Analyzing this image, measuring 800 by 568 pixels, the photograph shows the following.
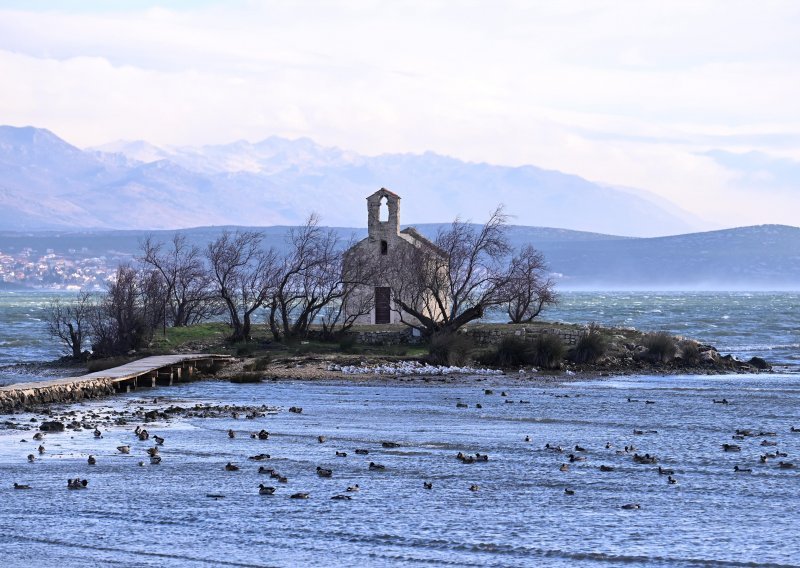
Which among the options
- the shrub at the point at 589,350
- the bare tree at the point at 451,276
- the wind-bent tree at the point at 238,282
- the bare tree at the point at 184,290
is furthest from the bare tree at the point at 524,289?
the bare tree at the point at 184,290

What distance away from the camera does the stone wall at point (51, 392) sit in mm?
33500

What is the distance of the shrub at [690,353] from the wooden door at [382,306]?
50.9 ft

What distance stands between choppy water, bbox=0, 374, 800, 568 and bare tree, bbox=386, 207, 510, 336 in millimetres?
22464

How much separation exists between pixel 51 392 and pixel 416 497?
18.4 meters

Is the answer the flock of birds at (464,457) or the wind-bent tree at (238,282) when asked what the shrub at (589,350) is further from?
the flock of birds at (464,457)

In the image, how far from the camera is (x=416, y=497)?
2019 centimetres

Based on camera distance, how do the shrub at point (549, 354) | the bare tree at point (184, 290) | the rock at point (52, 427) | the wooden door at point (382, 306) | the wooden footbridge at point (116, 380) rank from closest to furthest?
the rock at point (52, 427)
the wooden footbridge at point (116, 380)
the shrub at point (549, 354)
the bare tree at point (184, 290)
the wooden door at point (382, 306)

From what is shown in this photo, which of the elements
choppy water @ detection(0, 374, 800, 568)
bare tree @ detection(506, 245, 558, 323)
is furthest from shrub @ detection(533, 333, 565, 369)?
choppy water @ detection(0, 374, 800, 568)

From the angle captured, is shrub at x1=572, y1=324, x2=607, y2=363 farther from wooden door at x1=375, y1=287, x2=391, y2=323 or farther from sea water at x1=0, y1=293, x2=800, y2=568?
sea water at x1=0, y1=293, x2=800, y2=568

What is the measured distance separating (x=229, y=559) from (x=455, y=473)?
7.21 metres

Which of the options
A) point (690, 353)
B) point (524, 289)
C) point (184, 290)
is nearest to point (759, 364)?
point (690, 353)

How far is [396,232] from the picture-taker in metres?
62.0

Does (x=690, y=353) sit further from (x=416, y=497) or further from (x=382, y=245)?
(x=416, y=497)

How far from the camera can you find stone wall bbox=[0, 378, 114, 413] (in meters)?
33.5
